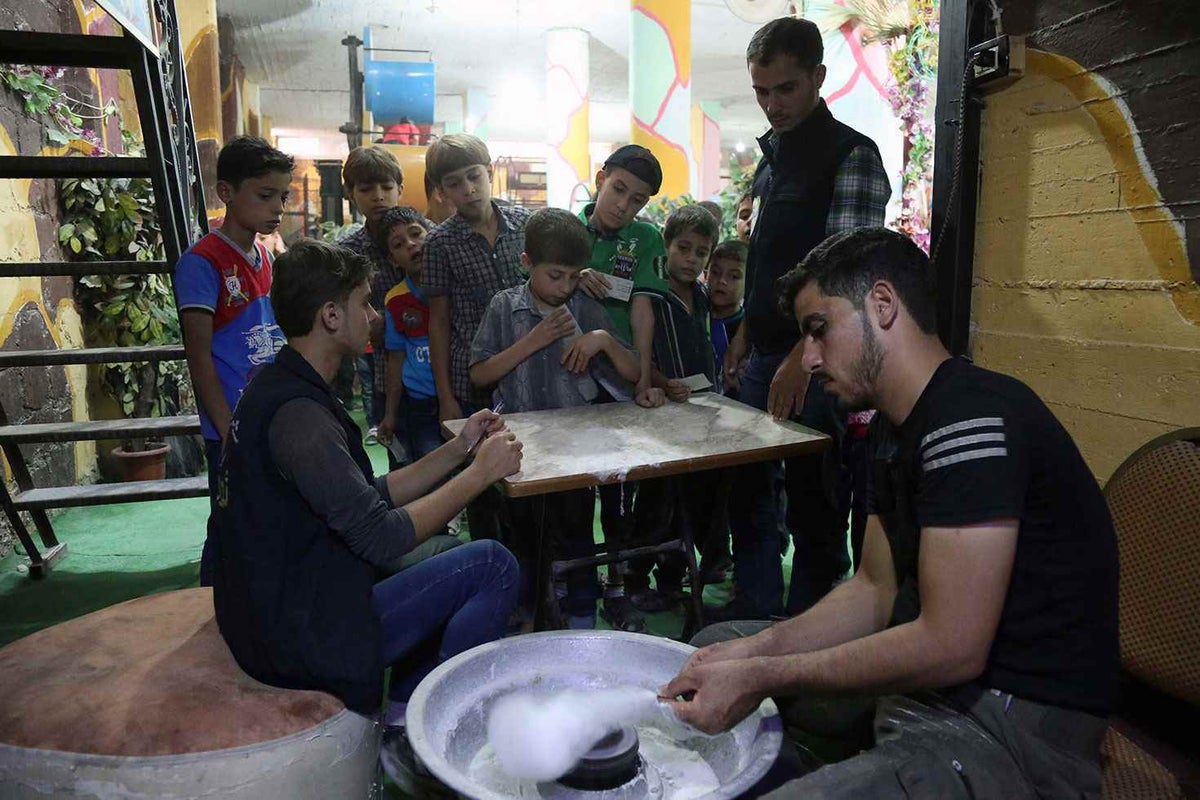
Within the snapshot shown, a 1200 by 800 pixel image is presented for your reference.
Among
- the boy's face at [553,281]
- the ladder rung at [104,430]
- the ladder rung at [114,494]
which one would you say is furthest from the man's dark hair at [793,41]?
the ladder rung at [114,494]

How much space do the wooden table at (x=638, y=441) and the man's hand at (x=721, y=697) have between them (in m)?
0.85

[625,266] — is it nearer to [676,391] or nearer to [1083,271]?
[676,391]

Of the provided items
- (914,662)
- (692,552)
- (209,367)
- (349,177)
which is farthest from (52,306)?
(914,662)

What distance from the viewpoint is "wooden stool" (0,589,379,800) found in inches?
61.0

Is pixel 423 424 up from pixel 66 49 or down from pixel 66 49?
down

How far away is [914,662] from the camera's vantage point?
1.41 metres

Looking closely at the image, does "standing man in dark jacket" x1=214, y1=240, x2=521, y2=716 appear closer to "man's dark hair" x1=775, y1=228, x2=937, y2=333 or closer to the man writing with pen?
the man writing with pen

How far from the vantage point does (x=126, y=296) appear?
209 inches

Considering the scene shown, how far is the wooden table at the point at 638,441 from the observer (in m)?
2.30

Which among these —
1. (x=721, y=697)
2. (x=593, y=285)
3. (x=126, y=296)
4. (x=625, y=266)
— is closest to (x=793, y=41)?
(x=625, y=266)

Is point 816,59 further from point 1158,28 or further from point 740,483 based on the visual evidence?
point 740,483

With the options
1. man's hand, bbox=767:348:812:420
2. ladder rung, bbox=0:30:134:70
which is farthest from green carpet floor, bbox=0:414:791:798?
ladder rung, bbox=0:30:134:70

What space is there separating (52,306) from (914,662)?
527cm

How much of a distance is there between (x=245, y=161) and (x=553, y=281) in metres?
1.17
